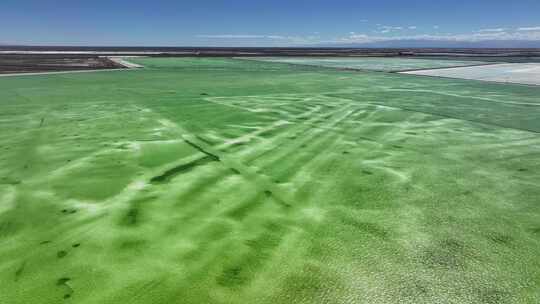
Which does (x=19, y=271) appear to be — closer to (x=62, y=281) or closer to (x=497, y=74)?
(x=62, y=281)

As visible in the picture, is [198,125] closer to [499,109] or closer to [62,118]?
[62,118]

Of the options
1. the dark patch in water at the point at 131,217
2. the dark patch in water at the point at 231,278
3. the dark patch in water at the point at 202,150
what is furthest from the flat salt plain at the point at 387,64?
the dark patch in water at the point at 231,278

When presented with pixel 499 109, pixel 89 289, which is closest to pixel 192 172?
pixel 89 289

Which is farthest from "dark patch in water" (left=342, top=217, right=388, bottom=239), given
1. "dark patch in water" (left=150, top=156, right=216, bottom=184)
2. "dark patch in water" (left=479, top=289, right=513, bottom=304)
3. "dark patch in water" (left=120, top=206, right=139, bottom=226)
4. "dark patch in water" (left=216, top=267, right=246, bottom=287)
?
"dark patch in water" (left=150, top=156, right=216, bottom=184)

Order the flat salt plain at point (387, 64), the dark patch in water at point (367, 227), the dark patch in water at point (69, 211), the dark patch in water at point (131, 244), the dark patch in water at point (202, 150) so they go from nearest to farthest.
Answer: the dark patch in water at point (131, 244) → the dark patch in water at point (367, 227) → the dark patch in water at point (69, 211) → the dark patch in water at point (202, 150) → the flat salt plain at point (387, 64)

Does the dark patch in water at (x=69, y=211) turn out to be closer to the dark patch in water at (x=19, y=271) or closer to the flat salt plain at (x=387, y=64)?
the dark patch in water at (x=19, y=271)

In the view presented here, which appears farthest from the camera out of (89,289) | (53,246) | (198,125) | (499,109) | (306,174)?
(499,109)

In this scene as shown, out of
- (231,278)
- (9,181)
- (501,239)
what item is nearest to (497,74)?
(501,239)
